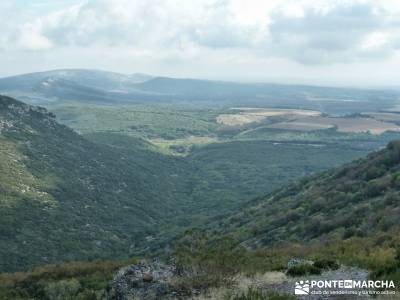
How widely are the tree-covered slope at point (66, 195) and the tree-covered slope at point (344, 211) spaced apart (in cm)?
3169

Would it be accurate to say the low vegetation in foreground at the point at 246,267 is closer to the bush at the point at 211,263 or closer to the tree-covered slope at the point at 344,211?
the bush at the point at 211,263

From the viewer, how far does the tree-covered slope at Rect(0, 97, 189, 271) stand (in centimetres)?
8919

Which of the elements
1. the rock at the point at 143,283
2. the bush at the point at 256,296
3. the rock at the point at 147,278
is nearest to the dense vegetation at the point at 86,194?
the rock at the point at 143,283

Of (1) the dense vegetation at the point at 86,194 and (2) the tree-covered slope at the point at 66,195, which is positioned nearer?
(2) the tree-covered slope at the point at 66,195

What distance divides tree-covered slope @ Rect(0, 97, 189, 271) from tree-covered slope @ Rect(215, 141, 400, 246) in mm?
31687

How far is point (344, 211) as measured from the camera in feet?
168

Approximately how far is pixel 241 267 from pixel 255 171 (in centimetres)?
17871

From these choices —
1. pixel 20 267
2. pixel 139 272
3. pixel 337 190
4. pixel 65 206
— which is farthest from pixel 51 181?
pixel 139 272

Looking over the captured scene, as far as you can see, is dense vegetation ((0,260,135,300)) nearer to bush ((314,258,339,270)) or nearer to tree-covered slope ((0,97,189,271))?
bush ((314,258,339,270))

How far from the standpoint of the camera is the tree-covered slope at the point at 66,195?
89188 mm

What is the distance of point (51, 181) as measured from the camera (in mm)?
118938

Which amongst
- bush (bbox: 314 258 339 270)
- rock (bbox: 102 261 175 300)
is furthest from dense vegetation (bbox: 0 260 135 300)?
bush (bbox: 314 258 339 270)

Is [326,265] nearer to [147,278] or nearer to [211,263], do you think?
[211,263]

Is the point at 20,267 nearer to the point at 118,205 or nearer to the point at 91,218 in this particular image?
the point at 91,218
